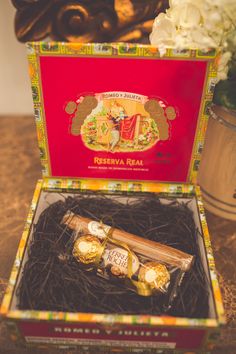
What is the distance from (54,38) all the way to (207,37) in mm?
458

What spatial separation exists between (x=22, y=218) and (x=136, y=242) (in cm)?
30

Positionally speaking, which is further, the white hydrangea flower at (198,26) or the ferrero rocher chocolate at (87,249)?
the ferrero rocher chocolate at (87,249)

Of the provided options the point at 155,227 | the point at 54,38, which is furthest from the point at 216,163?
the point at 54,38

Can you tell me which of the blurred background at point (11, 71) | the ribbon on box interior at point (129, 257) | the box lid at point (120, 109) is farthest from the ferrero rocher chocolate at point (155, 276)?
the blurred background at point (11, 71)

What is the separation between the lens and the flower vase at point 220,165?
80 cm

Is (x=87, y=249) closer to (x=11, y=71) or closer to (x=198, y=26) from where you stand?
(x=198, y=26)

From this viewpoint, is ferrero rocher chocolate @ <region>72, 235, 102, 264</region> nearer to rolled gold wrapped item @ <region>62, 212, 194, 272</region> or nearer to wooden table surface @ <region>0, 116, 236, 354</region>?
rolled gold wrapped item @ <region>62, 212, 194, 272</region>

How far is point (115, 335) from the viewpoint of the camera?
0.66 m

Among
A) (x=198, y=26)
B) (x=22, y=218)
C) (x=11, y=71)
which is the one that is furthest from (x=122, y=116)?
(x=11, y=71)

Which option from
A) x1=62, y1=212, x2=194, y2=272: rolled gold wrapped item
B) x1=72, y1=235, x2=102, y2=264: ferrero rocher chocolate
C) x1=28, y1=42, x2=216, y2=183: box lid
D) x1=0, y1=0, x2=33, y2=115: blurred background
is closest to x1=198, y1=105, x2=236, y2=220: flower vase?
x1=28, y1=42, x2=216, y2=183: box lid

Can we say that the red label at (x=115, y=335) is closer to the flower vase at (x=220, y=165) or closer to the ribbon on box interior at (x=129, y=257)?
the ribbon on box interior at (x=129, y=257)

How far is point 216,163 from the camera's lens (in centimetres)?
87

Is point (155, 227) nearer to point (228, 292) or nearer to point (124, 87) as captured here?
point (228, 292)

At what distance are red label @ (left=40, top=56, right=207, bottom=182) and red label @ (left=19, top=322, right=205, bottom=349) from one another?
37 cm
